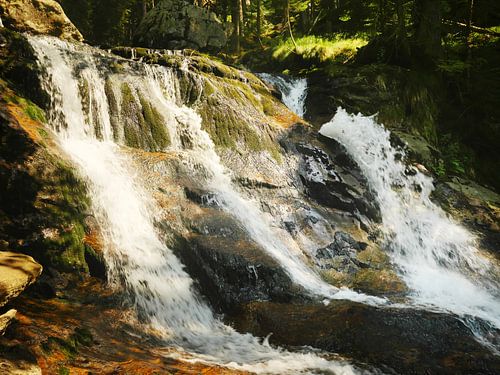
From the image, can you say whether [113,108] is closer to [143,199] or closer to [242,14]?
[143,199]

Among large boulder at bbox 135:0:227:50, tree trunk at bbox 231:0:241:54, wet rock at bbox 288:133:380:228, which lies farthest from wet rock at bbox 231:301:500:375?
tree trunk at bbox 231:0:241:54

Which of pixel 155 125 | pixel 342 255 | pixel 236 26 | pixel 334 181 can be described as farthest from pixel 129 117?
pixel 236 26

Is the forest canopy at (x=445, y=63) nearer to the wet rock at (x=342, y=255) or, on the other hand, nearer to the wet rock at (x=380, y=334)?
the wet rock at (x=342, y=255)

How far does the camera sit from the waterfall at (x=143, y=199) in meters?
4.95

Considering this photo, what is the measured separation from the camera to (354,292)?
6770 mm

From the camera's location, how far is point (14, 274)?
10.5 ft

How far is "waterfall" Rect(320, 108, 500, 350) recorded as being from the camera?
7168mm

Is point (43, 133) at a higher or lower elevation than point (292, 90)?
lower

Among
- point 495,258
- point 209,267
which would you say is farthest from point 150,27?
point 495,258

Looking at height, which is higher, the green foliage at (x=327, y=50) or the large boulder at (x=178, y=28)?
the large boulder at (x=178, y=28)

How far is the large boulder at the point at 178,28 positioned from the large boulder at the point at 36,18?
549cm

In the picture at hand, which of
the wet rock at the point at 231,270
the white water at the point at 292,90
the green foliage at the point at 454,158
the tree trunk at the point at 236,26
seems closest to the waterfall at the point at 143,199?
the wet rock at the point at 231,270

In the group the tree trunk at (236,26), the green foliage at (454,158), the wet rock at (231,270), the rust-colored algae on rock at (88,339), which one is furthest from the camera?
the tree trunk at (236,26)

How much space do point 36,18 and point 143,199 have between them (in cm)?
861
